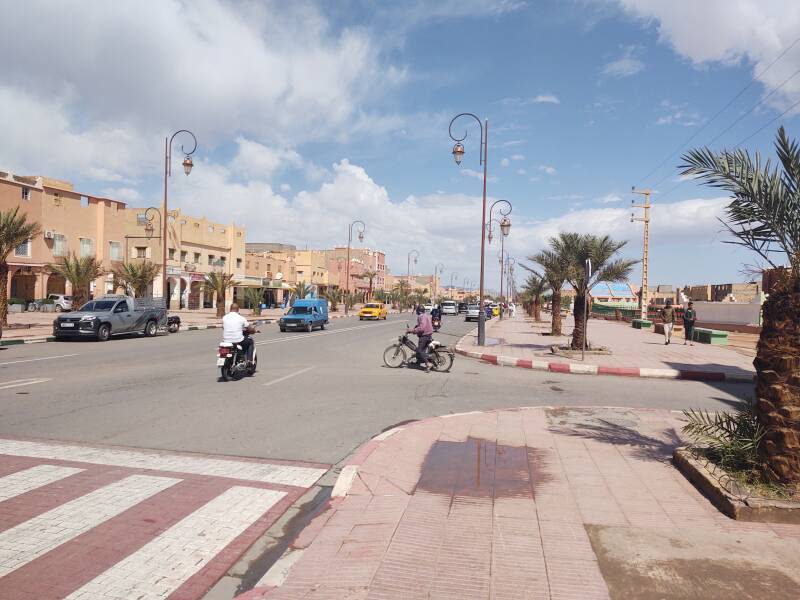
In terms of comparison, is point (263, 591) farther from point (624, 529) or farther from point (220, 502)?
point (624, 529)

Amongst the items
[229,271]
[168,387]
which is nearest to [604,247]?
[168,387]

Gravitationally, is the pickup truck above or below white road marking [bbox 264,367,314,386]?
above

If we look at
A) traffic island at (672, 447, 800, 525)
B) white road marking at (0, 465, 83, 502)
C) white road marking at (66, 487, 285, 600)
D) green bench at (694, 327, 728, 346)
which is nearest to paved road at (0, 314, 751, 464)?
white road marking at (0, 465, 83, 502)

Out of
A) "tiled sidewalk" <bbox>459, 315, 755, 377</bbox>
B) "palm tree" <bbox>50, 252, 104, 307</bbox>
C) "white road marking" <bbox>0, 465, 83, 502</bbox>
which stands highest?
"palm tree" <bbox>50, 252, 104, 307</bbox>

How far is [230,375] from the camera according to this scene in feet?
37.4

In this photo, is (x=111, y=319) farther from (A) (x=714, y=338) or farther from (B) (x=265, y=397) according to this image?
(A) (x=714, y=338)

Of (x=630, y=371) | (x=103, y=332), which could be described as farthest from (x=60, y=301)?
(x=630, y=371)

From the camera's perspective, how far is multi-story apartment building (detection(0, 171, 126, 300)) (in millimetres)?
37875

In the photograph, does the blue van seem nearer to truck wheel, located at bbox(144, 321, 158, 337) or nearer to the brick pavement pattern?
truck wheel, located at bbox(144, 321, 158, 337)

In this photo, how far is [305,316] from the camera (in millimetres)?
28734

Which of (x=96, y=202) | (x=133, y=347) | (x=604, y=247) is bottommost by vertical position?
(x=133, y=347)

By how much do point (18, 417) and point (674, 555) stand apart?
8401mm

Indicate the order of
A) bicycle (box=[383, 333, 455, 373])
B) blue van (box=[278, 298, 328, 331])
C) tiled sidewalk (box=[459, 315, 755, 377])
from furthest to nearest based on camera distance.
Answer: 1. blue van (box=[278, 298, 328, 331])
2. tiled sidewalk (box=[459, 315, 755, 377])
3. bicycle (box=[383, 333, 455, 373])

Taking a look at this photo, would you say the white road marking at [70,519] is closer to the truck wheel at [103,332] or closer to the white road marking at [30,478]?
the white road marking at [30,478]
